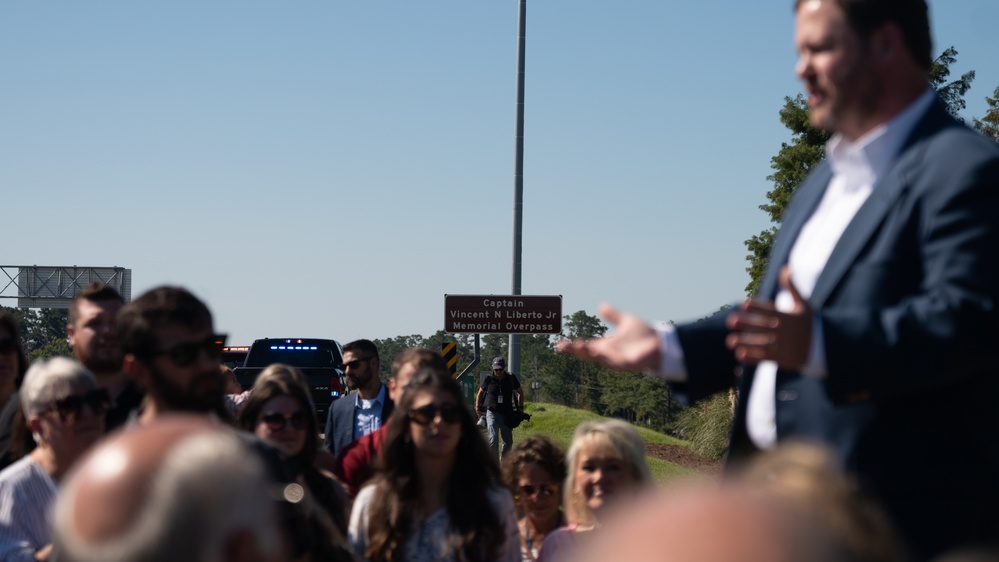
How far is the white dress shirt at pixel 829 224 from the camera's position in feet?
9.54

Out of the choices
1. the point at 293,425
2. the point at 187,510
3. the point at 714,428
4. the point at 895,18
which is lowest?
the point at 714,428

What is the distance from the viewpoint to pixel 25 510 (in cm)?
457

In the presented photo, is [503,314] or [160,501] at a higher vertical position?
[503,314]

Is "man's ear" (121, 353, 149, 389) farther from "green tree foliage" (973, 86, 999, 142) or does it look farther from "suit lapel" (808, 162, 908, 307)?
"green tree foliage" (973, 86, 999, 142)

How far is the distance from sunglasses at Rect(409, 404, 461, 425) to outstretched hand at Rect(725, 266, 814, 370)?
2.97 metres

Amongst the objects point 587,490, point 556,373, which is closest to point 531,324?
point 587,490

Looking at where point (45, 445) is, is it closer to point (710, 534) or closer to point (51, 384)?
point (51, 384)

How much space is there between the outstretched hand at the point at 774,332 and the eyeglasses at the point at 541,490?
420cm

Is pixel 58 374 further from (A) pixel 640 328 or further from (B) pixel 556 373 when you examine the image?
(B) pixel 556 373

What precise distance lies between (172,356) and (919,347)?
230 centimetres

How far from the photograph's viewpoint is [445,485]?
17.4ft

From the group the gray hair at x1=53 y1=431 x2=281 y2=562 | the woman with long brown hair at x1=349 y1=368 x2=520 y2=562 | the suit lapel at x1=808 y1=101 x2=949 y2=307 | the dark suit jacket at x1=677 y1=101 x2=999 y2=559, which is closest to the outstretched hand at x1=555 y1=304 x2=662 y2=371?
the dark suit jacket at x1=677 y1=101 x2=999 y2=559

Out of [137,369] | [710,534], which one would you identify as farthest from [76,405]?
[710,534]

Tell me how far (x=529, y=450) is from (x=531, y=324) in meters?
14.1
